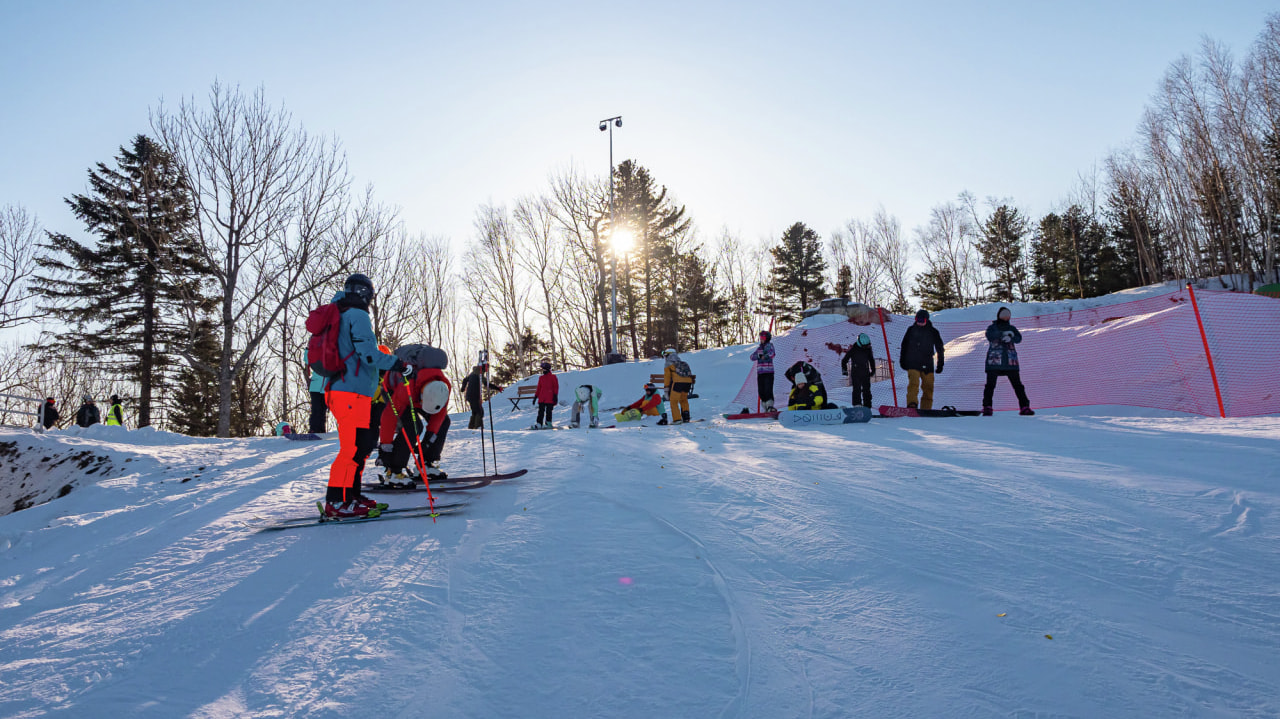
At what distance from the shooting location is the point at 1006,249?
42.5 m

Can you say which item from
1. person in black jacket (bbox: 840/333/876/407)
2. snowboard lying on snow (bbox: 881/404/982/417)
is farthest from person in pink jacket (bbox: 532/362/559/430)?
snowboard lying on snow (bbox: 881/404/982/417)

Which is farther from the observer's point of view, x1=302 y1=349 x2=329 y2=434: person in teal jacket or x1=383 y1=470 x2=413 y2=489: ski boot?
x1=302 y1=349 x2=329 y2=434: person in teal jacket

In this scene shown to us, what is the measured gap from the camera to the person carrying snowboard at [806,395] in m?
9.98

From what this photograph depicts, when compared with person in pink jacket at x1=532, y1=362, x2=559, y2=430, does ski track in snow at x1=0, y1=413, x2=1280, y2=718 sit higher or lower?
lower

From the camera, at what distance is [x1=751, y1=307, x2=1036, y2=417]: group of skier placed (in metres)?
9.30

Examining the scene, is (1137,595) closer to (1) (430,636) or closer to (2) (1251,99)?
(1) (430,636)

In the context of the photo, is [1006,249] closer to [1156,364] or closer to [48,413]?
[1156,364]

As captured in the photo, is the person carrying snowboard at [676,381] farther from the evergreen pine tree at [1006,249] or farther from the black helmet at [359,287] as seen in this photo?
the evergreen pine tree at [1006,249]

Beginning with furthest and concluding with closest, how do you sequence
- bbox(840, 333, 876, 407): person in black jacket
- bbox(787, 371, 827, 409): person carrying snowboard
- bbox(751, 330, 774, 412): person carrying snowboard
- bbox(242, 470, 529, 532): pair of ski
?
bbox(751, 330, 774, 412): person carrying snowboard
bbox(840, 333, 876, 407): person in black jacket
bbox(787, 371, 827, 409): person carrying snowboard
bbox(242, 470, 529, 532): pair of ski

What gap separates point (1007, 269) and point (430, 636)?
48762mm

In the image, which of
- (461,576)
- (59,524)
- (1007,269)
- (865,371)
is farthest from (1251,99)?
(59,524)

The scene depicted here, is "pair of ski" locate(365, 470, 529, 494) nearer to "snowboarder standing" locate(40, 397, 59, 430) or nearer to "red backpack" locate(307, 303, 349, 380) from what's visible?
"red backpack" locate(307, 303, 349, 380)

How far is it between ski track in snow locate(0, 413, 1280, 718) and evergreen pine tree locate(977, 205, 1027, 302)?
4403 centimetres

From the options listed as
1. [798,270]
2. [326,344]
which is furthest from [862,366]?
[798,270]
